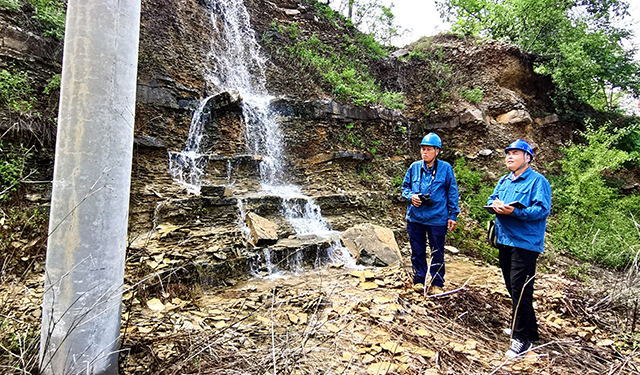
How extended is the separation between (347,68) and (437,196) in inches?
337

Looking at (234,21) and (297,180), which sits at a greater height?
(234,21)

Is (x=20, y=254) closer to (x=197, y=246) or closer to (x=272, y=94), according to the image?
(x=197, y=246)

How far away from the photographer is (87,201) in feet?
5.12

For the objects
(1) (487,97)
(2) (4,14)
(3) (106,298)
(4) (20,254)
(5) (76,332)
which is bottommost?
→ (4) (20,254)

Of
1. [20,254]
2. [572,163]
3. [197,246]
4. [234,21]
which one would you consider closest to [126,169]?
[197,246]

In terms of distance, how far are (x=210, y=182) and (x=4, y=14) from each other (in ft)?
14.7

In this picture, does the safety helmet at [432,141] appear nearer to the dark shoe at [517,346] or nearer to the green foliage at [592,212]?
the dark shoe at [517,346]

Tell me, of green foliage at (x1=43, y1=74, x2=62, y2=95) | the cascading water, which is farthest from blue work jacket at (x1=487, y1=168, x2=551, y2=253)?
green foliage at (x1=43, y1=74, x2=62, y2=95)

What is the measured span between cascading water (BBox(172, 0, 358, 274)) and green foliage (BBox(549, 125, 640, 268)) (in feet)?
17.3

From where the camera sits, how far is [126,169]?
5.66ft

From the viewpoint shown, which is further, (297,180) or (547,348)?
(297,180)

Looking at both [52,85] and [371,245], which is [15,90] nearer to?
[52,85]

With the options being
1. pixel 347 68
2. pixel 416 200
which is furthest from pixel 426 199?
pixel 347 68

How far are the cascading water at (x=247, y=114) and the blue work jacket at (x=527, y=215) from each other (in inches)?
134
